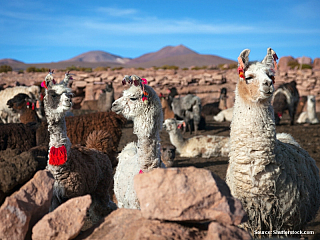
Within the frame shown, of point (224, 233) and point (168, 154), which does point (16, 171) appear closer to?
point (224, 233)

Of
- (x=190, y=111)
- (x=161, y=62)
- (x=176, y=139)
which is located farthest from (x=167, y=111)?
(x=161, y=62)

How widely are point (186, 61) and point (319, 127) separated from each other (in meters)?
107

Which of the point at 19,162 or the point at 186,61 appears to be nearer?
Answer: the point at 19,162

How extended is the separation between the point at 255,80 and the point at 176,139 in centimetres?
707

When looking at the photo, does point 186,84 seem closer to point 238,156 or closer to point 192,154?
Answer: point 192,154

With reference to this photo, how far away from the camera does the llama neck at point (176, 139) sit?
10.6m

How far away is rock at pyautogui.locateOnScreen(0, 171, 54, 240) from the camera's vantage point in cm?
259

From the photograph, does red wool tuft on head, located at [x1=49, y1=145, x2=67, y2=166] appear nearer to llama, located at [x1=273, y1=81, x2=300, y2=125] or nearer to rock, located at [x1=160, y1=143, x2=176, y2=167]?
rock, located at [x1=160, y1=143, x2=176, y2=167]

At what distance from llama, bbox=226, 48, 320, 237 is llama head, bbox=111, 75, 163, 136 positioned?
3.18 ft

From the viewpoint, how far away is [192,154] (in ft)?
34.7

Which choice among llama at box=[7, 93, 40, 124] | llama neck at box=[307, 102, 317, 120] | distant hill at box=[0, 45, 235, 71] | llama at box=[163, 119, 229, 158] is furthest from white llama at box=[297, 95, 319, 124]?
distant hill at box=[0, 45, 235, 71]

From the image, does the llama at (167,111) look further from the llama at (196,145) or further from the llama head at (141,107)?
the llama head at (141,107)

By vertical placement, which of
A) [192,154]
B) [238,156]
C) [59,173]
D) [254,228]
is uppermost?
[238,156]

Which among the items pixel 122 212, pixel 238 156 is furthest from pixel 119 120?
pixel 122 212
